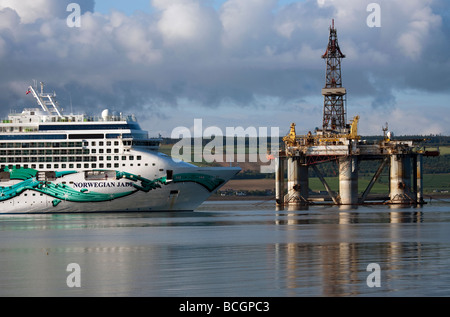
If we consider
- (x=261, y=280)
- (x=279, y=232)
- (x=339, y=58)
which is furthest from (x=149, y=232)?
(x=339, y=58)

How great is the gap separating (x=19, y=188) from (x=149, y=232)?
120 feet

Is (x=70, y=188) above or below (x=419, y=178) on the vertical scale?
below

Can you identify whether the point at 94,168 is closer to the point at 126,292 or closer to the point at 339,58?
the point at 339,58

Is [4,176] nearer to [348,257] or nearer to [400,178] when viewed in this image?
[400,178]

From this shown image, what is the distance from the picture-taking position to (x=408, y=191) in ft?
372

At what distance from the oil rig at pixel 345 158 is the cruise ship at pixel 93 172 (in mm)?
24340

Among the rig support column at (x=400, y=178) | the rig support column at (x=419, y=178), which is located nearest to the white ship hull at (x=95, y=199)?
the rig support column at (x=400, y=178)

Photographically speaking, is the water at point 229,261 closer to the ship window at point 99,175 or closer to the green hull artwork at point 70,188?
the green hull artwork at point 70,188

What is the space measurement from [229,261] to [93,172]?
55770 millimetres

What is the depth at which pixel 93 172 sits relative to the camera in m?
92.5

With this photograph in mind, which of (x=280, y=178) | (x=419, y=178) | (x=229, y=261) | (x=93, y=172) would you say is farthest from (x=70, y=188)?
(x=229, y=261)

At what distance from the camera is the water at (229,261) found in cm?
3028

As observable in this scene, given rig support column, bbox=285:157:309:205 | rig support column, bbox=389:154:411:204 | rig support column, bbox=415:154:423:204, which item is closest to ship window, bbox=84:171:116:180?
rig support column, bbox=285:157:309:205

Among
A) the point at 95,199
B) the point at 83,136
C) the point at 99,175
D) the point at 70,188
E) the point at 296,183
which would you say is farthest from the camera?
the point at 296,183
